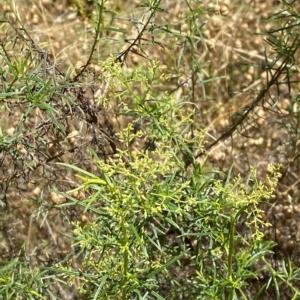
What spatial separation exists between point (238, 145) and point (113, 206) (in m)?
1.58

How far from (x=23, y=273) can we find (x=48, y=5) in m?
2.57

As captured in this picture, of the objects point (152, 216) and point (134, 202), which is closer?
point (134, 202)

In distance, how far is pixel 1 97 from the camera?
5.61ft

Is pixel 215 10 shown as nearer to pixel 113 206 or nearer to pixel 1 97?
pixel 1 97

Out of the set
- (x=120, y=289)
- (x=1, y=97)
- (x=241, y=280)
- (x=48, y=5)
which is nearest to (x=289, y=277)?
(x=241, y=280)

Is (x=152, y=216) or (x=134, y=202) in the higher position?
(x=134, y=202)

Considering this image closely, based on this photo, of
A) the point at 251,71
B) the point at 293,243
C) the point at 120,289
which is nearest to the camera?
the point at 120,289

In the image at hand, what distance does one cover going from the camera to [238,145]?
2973 millimetres

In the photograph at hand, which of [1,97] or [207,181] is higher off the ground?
[1,97]

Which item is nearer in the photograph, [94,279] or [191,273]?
[94,279]

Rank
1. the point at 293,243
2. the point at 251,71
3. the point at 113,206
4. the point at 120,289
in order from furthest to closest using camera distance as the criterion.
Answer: the point at 251,71
the point at 293,243
the point at 120,289
the point at 113,206

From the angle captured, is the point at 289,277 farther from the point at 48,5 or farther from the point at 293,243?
the point at 48,5

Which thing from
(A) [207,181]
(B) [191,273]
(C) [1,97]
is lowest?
(B) [191,273]

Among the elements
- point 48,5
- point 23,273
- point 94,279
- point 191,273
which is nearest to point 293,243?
point 191,273
